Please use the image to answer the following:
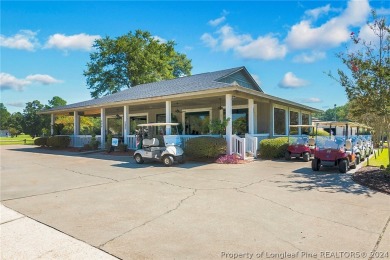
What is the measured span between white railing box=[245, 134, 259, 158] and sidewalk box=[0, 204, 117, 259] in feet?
32.7

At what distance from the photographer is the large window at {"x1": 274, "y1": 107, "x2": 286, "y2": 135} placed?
1669cm

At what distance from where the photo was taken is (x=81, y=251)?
3.20 m

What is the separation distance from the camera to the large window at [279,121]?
657 inches

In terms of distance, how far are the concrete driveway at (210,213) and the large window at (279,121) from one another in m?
8.76

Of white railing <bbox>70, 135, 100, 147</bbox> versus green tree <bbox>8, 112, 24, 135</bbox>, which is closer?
white railing <bbox>70, 135, 100, 147</bbox>

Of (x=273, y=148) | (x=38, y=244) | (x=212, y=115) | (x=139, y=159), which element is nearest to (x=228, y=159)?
(x=273, y=148)

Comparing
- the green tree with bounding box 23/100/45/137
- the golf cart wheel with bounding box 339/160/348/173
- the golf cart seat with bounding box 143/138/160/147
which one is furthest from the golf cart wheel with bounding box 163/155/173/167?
the green tree with bounding box 23/100/45/137

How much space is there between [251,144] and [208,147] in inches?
101

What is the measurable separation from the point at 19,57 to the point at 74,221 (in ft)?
52.3

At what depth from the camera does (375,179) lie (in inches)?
289

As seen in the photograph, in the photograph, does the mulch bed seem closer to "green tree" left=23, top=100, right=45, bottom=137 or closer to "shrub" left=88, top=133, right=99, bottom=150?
"shrub" left=88, top=133, right=99, bottom=150

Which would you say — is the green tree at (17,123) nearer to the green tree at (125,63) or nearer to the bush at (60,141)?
the green tree at (125,63)

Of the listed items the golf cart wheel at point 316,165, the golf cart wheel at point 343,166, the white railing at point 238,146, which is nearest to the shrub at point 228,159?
the white railing at point 238,146

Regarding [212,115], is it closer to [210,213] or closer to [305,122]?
[305,122]
